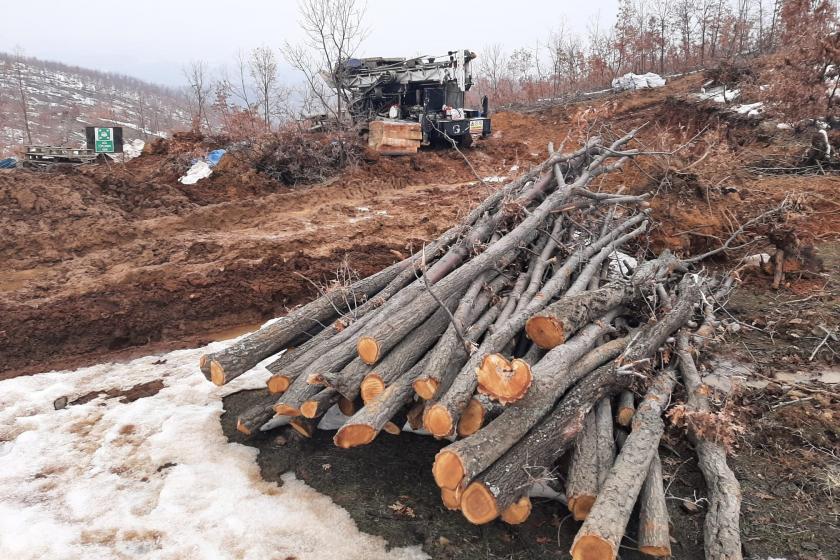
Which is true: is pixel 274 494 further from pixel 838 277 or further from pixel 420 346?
pixel 838 277

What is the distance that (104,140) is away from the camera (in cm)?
1284

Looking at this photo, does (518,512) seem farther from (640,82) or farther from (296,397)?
(640,82)

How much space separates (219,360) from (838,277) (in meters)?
6.87

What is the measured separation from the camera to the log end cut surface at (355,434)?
3.00 m

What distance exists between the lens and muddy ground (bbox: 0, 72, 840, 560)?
302 centimetres

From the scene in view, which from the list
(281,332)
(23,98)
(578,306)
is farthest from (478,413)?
(23,98)

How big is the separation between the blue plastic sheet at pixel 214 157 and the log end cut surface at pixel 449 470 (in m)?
11.1

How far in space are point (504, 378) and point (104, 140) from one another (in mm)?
13969

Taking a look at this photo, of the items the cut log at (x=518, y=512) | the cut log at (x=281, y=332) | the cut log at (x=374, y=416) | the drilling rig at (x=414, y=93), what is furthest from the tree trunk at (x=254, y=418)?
the drilling rig at (x=414, y=93)

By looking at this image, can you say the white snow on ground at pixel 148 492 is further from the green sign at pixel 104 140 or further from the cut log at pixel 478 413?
the green sign at pixel 104 140

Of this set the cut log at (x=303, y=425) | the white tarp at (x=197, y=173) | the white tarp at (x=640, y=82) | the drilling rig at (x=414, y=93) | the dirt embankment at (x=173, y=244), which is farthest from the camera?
the white tarp at (x=640, y=82)

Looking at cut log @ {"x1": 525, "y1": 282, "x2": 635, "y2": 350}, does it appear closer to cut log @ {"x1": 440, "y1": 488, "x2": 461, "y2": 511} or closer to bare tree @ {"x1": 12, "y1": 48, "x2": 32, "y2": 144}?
cut log @ {"x1": 440, "y1": 488, "x2": 461, "y2": 511}

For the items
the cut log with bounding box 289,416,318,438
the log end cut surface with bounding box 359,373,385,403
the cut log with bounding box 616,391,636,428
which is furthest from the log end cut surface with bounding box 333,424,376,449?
the cut log with bounding box 616,391,636,428

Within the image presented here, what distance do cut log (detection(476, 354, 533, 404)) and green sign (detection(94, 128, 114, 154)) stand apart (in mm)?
13712
